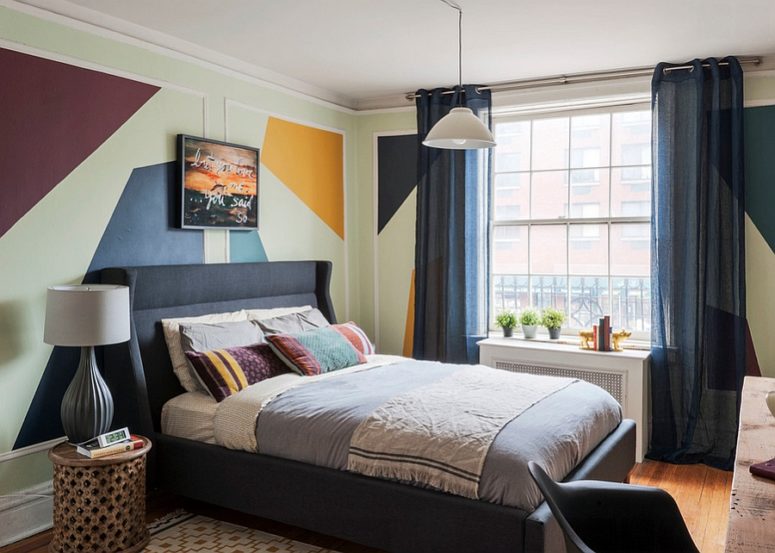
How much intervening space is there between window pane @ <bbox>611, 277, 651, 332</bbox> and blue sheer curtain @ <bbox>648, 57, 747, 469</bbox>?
31cm

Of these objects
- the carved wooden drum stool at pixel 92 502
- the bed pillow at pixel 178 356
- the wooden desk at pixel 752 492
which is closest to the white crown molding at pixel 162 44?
the bed pillow at pixel 178 356

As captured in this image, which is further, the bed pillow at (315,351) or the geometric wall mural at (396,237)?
the geometric wall mural at (396,237)

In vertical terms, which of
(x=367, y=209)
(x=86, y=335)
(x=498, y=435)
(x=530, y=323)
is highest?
(x=367, y=209)

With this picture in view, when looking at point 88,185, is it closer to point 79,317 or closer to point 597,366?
point 79,317

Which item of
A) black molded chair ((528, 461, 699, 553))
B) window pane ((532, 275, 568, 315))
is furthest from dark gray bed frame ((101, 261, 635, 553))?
window pane ((532, 275, 568, 315))

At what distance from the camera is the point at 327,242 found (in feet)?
17.9

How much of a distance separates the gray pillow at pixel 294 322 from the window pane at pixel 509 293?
145 cm

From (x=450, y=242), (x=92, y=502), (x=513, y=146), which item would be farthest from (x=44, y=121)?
(x=513, y=146)

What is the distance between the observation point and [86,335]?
311cm

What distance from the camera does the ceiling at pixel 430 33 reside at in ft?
11.4

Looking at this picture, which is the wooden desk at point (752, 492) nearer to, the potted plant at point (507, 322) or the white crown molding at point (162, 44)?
the potted plant at point (507, 322)

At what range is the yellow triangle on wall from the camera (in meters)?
4.88

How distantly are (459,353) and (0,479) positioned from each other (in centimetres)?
315

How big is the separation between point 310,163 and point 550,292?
207cm
